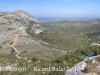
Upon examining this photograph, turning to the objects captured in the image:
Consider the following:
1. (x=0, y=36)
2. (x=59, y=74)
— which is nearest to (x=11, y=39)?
(x=0, y=36)

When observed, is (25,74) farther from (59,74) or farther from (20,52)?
(20,52)

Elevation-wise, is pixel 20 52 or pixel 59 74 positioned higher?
pixel 59 74

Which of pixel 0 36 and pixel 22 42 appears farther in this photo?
pixel 0 36

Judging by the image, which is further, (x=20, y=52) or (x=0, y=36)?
(x=0, y=36)

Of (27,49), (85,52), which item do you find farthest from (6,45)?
(85,52)

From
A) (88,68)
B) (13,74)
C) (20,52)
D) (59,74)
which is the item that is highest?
(88,68)

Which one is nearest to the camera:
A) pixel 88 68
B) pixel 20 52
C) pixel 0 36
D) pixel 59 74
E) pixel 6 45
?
pixel 88 68

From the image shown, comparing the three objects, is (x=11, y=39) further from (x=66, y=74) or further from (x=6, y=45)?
(x=66, y=74)

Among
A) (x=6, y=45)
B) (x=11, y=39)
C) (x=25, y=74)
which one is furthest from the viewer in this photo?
(x=11, y=39)

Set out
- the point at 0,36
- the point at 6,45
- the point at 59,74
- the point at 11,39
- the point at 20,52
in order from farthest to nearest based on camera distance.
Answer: the point at 0,36 < the point at 11,39 < the point at 6,45 < the point at 20,52 < the point at 59,74
